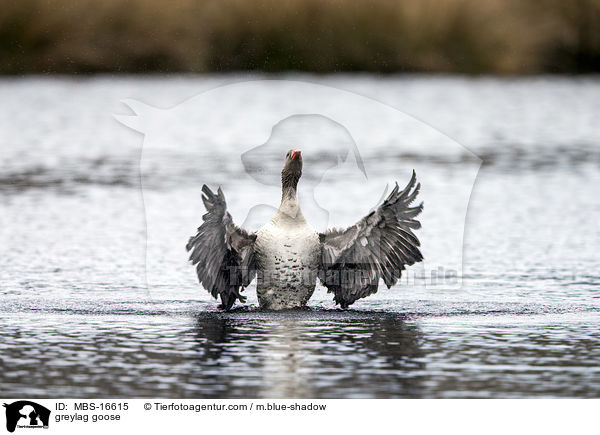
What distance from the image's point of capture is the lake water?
12141mm

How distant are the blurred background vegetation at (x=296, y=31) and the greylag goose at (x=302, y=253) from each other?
1884 inches

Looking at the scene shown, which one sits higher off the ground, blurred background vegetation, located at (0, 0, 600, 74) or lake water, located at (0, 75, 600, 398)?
blurred background vegetation, located at (0, 0, 600, 74)

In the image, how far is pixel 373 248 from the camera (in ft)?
48.8

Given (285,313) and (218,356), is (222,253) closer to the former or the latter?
(285,313)

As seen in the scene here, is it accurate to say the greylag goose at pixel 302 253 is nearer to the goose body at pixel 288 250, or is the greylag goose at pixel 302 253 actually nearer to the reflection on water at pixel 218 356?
the goose body at pixel 288 250

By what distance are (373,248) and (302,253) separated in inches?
31.6

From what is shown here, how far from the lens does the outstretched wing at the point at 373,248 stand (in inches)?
574

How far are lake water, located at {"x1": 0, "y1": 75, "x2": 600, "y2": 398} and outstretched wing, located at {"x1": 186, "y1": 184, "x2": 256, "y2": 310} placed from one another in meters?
0.42

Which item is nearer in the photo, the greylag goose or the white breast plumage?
the greylag goose

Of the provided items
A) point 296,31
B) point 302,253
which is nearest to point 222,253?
point 302,253
